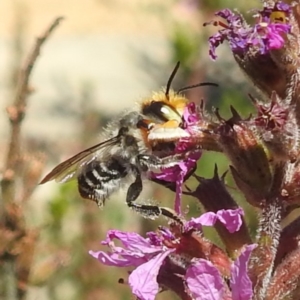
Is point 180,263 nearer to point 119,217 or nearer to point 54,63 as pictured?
point 119,217

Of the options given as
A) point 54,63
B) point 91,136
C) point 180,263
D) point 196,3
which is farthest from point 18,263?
point 54,63

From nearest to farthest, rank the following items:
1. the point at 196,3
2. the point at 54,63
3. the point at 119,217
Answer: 1. the point at 119,217
2. the point at 196,3
3. the point at 54,63

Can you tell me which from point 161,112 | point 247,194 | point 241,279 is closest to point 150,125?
point 161,112

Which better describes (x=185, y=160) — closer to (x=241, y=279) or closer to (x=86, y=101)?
(x=241, y=279)

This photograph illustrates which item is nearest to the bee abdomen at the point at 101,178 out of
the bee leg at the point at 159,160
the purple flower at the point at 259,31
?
the bee leg at the point at 159,160

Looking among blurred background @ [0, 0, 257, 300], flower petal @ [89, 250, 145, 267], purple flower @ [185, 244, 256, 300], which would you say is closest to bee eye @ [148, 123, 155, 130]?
blurred background @ [0, 0, 257, 300]

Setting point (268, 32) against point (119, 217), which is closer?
point (268, 32)

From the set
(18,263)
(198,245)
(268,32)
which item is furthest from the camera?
(18,263)
